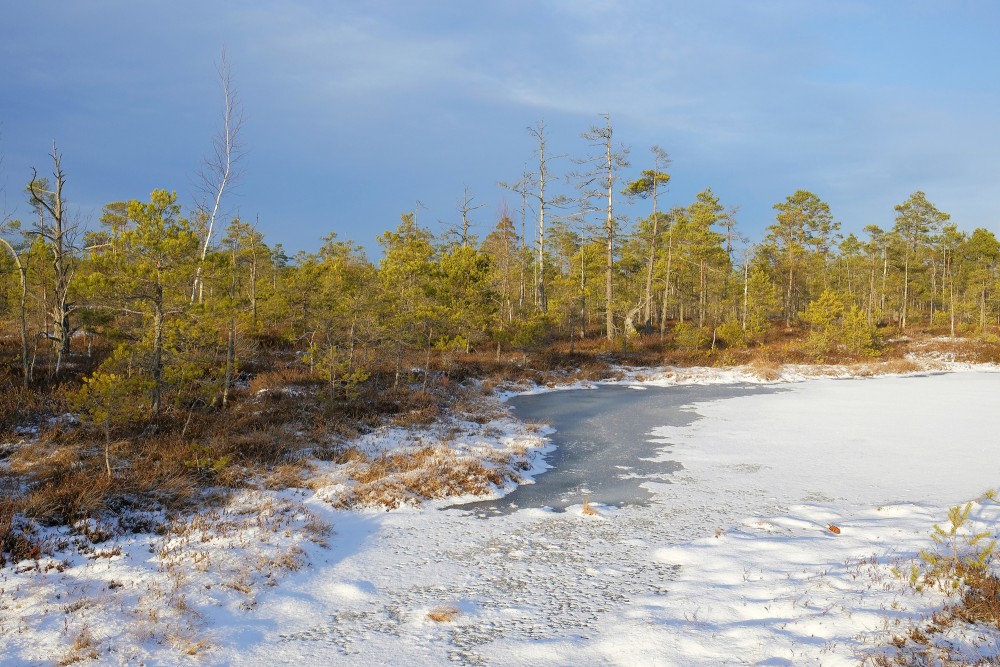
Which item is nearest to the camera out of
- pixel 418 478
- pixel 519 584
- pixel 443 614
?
pixel 443 614

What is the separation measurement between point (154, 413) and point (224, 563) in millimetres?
6611

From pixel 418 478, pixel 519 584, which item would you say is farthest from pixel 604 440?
pixel 519 584

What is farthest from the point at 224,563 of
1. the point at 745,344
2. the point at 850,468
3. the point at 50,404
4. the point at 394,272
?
the point at 745,344

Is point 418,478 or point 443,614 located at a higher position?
point 418,478

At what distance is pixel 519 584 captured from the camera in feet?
19.9

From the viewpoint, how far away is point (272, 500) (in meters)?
8.27

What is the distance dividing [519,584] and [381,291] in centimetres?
1324

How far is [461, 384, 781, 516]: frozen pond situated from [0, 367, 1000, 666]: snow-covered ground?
705 millimetres

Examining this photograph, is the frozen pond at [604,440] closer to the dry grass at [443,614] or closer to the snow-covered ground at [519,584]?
the snow-covered ground at [519,584]

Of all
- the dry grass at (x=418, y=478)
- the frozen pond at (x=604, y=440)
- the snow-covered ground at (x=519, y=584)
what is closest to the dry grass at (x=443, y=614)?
the snow-covered ground at (x=519, y=584)

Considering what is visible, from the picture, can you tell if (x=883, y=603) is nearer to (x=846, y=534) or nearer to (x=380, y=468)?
(x=846, y=534)

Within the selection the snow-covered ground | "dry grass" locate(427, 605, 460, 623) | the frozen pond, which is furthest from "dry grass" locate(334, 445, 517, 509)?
"dry grass" locate(427, 605, 460, 623)

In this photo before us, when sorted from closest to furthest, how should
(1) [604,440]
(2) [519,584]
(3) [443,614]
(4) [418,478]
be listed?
(3) [443,614] < (2) [519,584] < (4) [418,478] < (1) [604,440]

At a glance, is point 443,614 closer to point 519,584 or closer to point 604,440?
point 519,584
